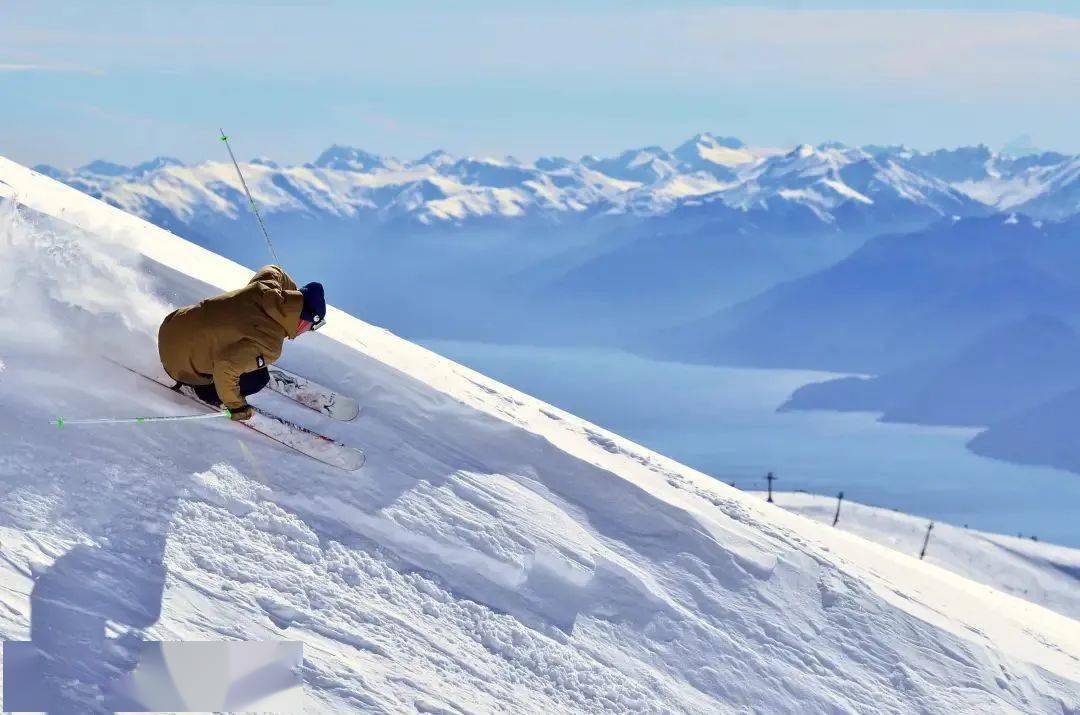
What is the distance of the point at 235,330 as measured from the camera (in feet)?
24.4

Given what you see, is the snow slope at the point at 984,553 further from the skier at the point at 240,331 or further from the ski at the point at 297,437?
the skier at the point at 240,331

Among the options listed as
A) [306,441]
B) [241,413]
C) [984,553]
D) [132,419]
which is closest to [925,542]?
[984,553]

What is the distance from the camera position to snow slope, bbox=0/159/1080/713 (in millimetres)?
6516

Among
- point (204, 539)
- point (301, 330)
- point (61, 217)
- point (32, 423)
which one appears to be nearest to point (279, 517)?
point (204, 539)

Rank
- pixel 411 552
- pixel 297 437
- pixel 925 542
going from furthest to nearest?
pixel 925 542 → pixel 297 437 → pixel 411 552

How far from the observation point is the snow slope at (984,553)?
Answer: 10850 cm

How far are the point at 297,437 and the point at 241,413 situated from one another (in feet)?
2.51

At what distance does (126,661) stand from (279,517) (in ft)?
6.41

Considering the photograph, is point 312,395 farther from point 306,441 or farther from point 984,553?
point 984,553

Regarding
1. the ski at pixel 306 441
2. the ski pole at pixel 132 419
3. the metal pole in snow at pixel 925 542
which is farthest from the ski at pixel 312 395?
the metal pole in snow at pixel 925 542

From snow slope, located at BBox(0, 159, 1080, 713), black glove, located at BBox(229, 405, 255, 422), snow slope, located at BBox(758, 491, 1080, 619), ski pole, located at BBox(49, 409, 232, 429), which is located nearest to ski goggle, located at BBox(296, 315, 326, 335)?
black glove, located at BBox(229, 405, 255, 422)

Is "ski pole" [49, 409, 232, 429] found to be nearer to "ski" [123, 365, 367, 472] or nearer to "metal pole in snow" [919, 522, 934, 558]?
"ski" [123, 365, 367, 472]

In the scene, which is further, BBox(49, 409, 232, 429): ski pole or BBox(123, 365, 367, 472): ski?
BBox(123, 365, 367, 472): ski

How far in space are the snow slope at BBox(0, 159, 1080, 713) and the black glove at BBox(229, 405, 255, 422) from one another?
0.41 m
